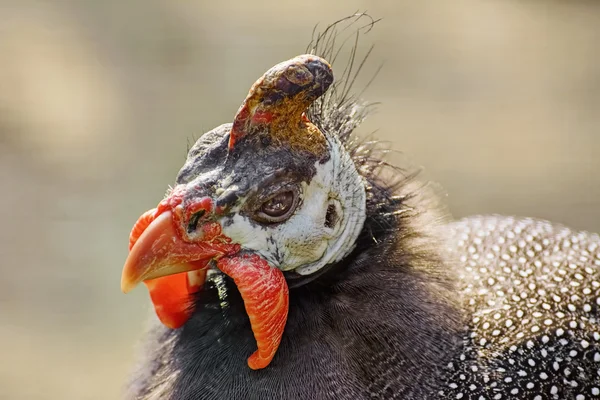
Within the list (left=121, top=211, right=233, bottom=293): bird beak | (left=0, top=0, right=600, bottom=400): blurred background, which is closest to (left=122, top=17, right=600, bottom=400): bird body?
(left=121, top=211, right=233, bottom=293): bird beak

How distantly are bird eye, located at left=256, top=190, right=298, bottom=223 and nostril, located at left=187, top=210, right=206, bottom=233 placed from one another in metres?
0.18

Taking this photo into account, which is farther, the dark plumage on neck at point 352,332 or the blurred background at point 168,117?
the blurred background at point 168,117

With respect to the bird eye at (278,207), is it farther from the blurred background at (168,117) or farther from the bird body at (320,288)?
the blurred background at (168,117)

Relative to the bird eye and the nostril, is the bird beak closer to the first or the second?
the nostril

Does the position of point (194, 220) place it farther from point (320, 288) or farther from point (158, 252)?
point (320, 288)

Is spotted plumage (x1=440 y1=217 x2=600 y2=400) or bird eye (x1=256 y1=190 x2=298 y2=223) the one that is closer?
bird eye (x1=256 y1=190 x2=298 y2=223)

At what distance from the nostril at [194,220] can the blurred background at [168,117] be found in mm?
2456

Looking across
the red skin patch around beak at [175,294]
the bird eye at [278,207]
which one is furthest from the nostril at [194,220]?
the red skin patch around beak at [175,294]

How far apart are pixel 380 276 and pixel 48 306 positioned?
10.6 ft

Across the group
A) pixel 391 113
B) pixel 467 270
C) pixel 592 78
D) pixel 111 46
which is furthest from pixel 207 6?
pixel 467 270

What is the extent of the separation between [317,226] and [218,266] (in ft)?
1.13

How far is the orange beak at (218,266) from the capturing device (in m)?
→ 2.32

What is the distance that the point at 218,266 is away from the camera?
244 cm

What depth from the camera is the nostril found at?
234 cm
